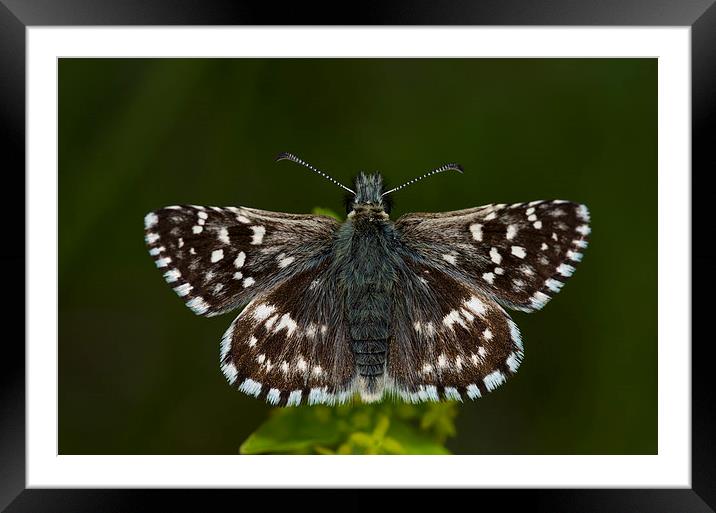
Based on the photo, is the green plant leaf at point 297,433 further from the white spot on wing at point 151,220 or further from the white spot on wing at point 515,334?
the white spot on wing at point 151,220

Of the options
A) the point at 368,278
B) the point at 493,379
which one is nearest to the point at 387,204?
the point at 368,278

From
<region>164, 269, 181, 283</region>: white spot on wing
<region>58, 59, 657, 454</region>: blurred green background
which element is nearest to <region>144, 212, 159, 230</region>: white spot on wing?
<region>164, 269, 181, 283</region>: white spot on wing

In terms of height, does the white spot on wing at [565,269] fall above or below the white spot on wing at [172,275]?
above

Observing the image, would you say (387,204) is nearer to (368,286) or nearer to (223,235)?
(368,286)

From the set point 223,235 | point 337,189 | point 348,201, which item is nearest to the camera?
point 223,235

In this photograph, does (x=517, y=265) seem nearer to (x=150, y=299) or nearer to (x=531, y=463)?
(x=531, y=463)
